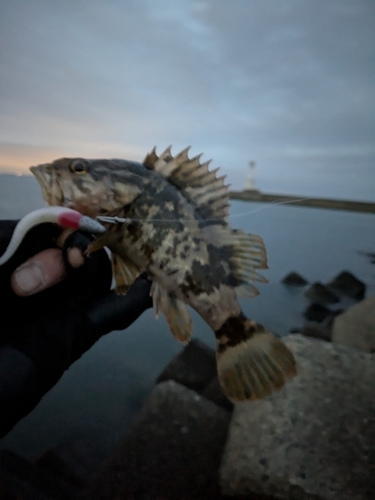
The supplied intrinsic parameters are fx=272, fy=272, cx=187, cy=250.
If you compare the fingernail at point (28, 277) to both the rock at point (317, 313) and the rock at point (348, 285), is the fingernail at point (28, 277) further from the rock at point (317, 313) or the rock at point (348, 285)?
the rock at point (348, 285)

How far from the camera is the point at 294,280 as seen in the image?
10.5ft

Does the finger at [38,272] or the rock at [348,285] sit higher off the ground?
the finger at [38,272]

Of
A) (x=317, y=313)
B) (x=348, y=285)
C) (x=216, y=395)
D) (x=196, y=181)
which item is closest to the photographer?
(x=196, y=181)

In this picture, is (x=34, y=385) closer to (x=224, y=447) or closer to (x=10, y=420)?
(x=10, y=420)

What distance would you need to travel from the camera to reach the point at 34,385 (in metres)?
0.86

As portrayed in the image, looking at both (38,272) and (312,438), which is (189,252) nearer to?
(38,272)

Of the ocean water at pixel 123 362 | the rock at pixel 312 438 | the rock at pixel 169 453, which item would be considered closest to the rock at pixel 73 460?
the ocean water at pixel 123 362

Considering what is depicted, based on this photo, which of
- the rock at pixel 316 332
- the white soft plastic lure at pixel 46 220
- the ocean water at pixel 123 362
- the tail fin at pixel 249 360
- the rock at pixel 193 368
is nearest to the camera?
the white soft plastic lure at pixel 46 220

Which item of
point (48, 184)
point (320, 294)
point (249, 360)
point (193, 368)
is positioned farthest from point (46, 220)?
point (320, 294)

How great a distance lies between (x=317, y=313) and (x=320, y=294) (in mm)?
266

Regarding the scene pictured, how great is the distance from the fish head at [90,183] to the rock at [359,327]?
211 cm

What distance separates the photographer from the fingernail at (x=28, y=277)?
2.45ft

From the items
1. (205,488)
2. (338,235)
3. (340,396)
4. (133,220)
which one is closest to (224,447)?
(205,488)

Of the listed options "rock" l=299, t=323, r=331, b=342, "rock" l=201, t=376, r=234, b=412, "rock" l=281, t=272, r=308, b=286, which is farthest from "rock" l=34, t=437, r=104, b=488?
"rock" l=281, t=272, r=308, b=286
